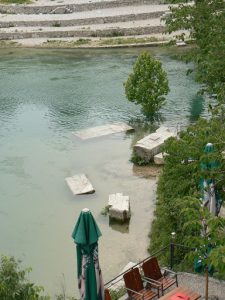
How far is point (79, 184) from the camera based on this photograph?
66.1ft

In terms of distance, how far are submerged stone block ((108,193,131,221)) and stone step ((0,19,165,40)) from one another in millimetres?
33381

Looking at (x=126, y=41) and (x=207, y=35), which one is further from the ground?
(x=207, y=35)

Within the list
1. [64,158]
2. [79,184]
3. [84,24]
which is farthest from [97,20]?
[79,184]

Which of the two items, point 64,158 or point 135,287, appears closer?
point 135,287

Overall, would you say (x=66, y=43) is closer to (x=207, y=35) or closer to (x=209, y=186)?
(x=207, y=35)

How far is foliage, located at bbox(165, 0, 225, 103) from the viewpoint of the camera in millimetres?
15102

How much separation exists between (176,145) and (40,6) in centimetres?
5180

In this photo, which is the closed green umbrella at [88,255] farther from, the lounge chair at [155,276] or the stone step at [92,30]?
the stone step at [92,30]

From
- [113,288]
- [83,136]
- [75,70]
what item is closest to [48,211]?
[113,288]

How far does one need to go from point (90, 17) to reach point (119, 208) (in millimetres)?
39404

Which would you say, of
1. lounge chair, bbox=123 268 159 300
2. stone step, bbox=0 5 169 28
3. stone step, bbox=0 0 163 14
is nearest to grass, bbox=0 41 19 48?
stone step, bbox=0 5 169 28

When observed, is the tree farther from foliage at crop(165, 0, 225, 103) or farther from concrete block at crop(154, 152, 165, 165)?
foliage at crop(165, 0, 225, 103)

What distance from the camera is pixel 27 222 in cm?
1795

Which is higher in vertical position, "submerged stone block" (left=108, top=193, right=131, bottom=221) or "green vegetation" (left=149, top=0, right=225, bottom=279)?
"green vegetation" (left=149, top=0, right=225, bottom=279)
